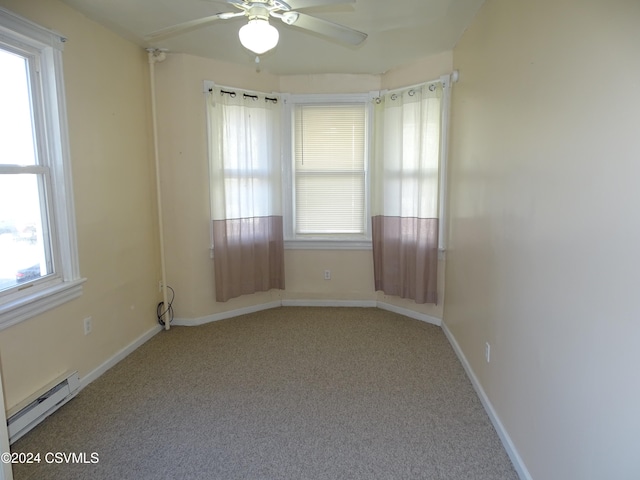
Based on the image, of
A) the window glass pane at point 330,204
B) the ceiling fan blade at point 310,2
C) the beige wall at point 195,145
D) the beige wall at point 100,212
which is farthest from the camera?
the window glass pane at point 330,204

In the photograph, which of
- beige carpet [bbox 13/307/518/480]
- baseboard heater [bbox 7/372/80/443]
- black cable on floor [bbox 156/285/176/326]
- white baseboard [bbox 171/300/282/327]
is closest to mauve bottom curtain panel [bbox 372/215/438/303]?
beige carpet [bbox 13/307/518/480]

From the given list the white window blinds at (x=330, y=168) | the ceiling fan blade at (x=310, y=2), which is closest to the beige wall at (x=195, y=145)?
the white window blinds at (x=330, y=168)

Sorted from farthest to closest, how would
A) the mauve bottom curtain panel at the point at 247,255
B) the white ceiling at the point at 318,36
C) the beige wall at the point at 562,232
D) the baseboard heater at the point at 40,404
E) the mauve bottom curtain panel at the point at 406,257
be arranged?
1. the mauve bottom curtain panel at the point at 247,255
2. the mauve bottom curtain panel at the point at 406,257
3. the white ceiling at the point at 318,36
4. the baseboard heater at the point at 40,404
5. the beige wall at the point at 562,232

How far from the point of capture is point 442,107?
356cm

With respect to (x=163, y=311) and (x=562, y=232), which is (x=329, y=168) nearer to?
(x=163, y=311)

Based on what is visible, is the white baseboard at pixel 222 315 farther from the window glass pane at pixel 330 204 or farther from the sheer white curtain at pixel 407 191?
the sheer white curtain at pixel 407 191

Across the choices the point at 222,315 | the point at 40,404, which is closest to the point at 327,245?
the point at 222,315

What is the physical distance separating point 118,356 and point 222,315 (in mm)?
1135

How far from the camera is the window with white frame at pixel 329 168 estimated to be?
4.20 m

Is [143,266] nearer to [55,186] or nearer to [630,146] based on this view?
[55,186]

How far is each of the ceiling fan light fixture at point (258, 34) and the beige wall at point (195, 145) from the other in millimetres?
1926

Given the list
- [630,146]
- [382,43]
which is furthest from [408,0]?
[630,146]

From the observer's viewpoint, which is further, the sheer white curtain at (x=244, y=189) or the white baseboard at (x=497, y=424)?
the sheer white curtain at (x=244, y=189)

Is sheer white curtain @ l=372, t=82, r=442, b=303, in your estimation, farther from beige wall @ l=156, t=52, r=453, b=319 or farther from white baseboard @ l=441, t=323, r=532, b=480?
white baseboard @ l=441, t=323, r=532, b=480
